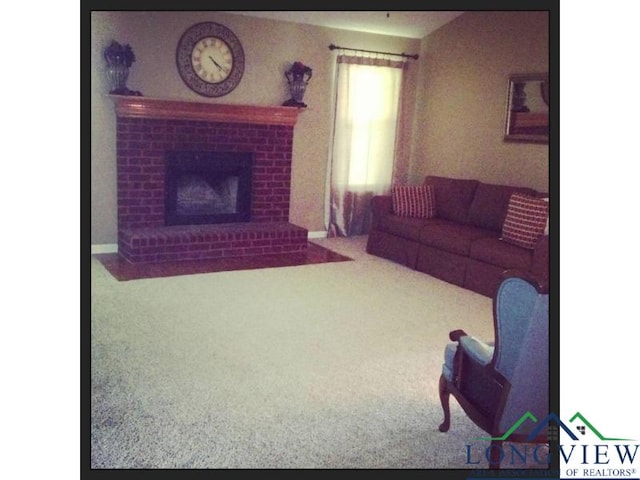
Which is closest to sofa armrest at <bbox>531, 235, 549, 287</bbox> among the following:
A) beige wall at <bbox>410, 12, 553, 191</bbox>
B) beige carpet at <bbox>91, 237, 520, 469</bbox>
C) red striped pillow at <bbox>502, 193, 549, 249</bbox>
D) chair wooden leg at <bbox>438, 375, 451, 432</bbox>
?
red striped pillow at <bbox>502, 193, 549, 249</bbox>

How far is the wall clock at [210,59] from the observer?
5273mm

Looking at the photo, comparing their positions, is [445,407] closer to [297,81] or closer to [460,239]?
[460,239]

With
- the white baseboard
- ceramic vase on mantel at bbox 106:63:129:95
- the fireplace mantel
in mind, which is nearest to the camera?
ceramic vase on mantel at bbox 106:63:129:95

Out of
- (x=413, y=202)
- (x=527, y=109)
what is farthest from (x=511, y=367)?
(x=527, y=109)

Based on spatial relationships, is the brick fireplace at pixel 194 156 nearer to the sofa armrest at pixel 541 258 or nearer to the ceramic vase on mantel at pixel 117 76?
the ceramic vase on mantel at pixel 117 76

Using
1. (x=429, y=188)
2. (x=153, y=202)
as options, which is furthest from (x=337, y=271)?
(x=153, y=202)

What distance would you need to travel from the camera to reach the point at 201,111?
5.29 metres

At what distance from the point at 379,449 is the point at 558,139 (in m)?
1.36

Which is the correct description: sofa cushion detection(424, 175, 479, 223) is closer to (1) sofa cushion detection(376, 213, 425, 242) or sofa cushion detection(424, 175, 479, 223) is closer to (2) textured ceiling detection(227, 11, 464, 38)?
(1) sofa cushion detection(376, 213, 425, 242)

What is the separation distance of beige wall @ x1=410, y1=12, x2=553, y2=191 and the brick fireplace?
5.39 ft

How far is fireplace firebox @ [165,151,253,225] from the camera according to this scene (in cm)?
541

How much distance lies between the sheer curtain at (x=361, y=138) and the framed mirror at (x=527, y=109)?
1425mm

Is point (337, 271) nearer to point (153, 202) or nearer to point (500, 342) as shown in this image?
point (153, 202)

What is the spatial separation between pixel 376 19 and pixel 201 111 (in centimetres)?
204
